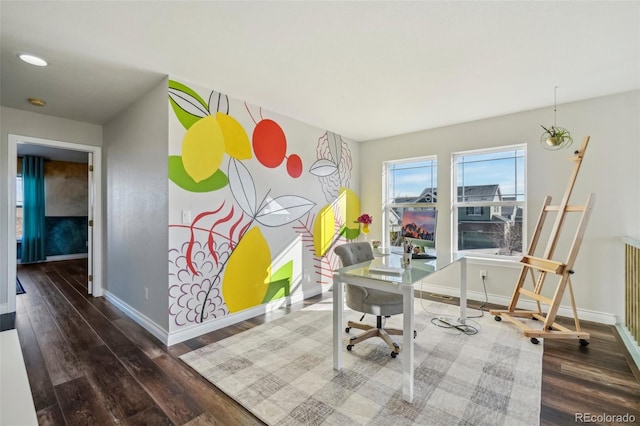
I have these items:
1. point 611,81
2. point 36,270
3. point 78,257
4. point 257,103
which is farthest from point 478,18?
point 78,257

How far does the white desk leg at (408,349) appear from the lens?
1.79 m

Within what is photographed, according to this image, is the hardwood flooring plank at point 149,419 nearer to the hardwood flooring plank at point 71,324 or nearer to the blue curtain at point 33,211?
the hardwood flooring plank at point 71,324

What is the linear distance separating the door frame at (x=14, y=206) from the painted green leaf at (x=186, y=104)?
2336 millimetres

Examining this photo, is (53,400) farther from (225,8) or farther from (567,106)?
(567,106)

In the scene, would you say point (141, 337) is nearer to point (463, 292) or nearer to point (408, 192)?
point (463, 292)

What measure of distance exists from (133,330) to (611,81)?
5.49 metres

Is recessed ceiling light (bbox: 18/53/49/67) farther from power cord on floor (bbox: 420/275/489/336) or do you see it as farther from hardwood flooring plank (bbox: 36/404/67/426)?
power cord on floor (bbox: 420/275/489/336)

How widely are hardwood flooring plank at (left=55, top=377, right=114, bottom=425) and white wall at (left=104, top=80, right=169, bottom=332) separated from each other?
0.72 meters

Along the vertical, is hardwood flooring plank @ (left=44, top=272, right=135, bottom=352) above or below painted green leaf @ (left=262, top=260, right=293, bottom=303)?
below

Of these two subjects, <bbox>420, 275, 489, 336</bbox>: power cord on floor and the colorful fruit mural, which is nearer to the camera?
the colorful fruit mural

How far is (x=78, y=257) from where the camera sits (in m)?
7.19

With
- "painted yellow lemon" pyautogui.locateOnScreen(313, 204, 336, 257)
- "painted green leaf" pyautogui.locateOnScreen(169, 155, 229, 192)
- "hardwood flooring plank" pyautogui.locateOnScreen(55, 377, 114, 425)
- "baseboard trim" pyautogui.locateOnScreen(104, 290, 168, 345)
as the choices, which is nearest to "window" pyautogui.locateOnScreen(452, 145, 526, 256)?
"painted yellow lemon" pyautogui.locateOnScreen(313, 204, 336, 257)

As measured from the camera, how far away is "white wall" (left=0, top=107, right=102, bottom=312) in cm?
331

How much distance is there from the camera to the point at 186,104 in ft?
8.86
